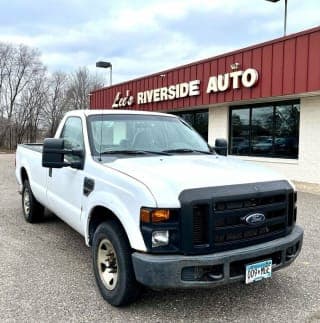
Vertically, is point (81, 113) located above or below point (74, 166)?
above

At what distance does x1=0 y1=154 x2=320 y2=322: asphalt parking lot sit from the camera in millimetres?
3590

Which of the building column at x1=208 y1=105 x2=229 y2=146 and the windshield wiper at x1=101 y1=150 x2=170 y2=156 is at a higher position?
the building column at x1=208 y1=105 x2=229 y2=146

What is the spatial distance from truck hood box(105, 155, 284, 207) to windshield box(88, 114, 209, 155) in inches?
16.7

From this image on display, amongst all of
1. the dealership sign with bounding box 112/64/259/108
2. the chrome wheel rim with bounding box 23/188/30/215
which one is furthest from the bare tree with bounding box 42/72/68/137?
the chrome wheel rim with bounding box 23/188/30/215

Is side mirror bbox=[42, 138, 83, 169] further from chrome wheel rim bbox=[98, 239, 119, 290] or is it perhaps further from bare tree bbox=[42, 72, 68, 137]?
bare tree bbox=[42, 72, 68, 137]

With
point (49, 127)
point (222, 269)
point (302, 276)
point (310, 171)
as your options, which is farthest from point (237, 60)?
point (49, 127)

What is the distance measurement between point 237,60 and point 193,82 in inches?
94.1

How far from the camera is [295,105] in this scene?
12.6 m

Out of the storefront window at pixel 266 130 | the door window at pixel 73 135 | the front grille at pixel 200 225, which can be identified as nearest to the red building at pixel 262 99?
the storefront window at pixel 266 130

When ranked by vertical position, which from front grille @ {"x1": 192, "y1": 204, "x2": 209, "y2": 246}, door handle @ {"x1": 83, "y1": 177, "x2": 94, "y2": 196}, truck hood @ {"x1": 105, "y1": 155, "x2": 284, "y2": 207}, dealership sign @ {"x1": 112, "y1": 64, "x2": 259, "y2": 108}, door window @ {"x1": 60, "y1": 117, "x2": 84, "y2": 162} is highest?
dealership sign @ {"x1": 112, "y1": 64, "x2": 259, "y2": 108}

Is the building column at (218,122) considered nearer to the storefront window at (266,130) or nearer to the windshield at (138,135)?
the storefront window at (266,130)

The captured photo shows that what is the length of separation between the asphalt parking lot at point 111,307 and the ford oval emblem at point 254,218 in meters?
0.88

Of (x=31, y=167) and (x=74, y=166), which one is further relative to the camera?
(x=31, y=167)

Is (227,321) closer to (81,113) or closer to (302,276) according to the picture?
(302,276)
